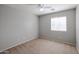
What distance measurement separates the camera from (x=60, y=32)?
1143mm

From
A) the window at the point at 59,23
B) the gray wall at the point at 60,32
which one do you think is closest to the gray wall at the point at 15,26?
the gray wall at the point at 60,32

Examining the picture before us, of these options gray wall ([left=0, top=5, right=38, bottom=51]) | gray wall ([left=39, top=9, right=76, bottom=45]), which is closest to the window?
gray wall ([left=39, top=9, right=76, bottom=45])

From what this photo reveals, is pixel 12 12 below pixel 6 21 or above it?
above

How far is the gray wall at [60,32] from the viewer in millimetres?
1036

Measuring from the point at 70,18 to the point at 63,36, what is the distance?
36cm

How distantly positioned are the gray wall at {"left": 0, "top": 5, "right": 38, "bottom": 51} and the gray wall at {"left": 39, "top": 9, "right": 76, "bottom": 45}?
220mm

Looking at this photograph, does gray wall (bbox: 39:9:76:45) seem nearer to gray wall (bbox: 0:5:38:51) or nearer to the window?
the window

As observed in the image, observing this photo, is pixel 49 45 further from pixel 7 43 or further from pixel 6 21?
pixel 6 21

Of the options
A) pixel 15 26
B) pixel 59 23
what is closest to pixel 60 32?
pixel 59 23

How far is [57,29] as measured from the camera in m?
1.13

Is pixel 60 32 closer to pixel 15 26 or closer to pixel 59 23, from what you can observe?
pixel 59 23

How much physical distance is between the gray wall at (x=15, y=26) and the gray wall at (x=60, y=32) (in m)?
0.22
